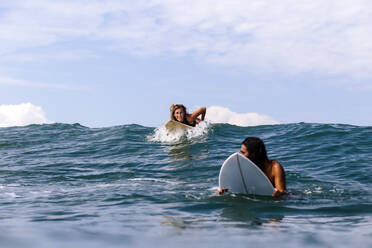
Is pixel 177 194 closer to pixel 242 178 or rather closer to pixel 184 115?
pixel 242 178

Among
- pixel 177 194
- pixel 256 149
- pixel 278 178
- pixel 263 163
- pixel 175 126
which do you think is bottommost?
pixel 177 194

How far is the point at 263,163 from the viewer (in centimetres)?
806

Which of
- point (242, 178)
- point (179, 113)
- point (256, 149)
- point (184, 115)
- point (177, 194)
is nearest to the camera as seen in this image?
point (256, 149)

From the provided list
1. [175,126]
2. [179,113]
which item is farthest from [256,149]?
[175,126]

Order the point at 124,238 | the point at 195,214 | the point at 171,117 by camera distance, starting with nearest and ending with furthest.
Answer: the point at 124,238, the point at 195,214, the point at 171,117

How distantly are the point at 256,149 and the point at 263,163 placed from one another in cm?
36

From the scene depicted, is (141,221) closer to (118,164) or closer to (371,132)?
(118,164)

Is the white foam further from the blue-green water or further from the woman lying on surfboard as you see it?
the woman lying on surfboard

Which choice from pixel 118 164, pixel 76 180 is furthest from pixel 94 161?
pixel 76 180

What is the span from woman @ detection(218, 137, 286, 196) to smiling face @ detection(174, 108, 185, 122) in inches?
361

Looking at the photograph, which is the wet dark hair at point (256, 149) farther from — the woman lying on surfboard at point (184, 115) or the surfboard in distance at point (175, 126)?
the surfboard in distance at point (175, 126)

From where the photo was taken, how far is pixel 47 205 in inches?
312

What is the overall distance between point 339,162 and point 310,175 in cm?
213

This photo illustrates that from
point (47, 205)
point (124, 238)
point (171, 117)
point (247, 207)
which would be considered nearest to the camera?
point (124, 238)
